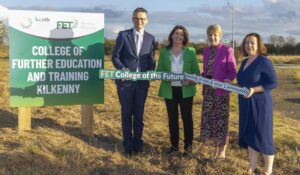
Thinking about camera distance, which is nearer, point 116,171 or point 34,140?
point 116,171

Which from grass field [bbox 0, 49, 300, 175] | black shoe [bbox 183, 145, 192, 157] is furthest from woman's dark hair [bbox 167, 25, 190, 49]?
grass field [bbox 0, 49, 300, 175]

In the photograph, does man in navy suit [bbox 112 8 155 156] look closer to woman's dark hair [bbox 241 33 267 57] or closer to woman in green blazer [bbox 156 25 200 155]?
woman in green blazer [bbox 156 25 200 155]

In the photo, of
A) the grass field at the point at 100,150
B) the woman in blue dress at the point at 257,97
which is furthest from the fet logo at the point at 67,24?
the woman in blue dress at the point at 257,97

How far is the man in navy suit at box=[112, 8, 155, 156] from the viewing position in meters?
6.59

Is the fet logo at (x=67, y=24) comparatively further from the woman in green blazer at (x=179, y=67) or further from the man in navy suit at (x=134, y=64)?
the woman in green blazer at (x=179, y=67)

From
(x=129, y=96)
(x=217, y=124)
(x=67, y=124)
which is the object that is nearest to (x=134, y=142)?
(x=129, y=96)

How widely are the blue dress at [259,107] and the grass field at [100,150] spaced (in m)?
0.67

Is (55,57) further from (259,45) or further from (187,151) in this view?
(259,45)

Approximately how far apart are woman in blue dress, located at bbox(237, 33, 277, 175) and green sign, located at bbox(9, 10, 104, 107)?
8.16ft

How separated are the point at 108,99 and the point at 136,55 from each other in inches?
181

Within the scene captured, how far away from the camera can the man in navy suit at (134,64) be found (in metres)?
6.59

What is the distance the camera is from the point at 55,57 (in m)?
7.12

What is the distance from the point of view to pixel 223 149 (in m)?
6.76

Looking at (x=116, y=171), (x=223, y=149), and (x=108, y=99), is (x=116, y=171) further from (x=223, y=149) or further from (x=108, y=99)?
(x=108, y=99)
